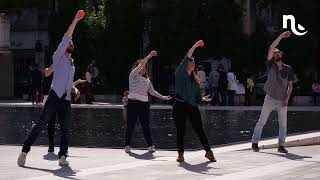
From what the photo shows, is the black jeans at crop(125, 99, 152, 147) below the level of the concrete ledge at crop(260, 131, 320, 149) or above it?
above

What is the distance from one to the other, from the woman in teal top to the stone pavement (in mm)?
359

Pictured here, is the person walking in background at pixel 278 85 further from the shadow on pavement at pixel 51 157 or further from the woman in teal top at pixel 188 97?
the shadow on pavement at pixel 51 157

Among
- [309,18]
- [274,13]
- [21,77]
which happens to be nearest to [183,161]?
[309,18]

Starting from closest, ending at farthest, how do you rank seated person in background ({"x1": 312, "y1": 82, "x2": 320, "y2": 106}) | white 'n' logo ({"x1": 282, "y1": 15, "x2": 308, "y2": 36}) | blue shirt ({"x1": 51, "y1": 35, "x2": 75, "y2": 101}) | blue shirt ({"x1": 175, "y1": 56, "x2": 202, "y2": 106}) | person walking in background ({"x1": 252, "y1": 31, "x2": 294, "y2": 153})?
blue shirt ({"x1": 51, "y1": 35, "x2": 75, "y2": 101}) < blue shirt ({"x1": 175, "y1": 56, "x2": 202, "y2": 106}) < person walking in background ({"x1": 252, "y1": 31, "x2": 294, "y2": 153}) < white 'n' logo ({"x1": 282, "y1": 15, "x2": 308, "y2": 36}) < seated person in background ({"x1": 312, "y1": 82, "x2": 320, "y2": 106})

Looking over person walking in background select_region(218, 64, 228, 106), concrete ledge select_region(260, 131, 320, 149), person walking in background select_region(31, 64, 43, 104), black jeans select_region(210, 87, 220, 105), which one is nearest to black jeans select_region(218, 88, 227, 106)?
person walking in background select_region(218, 64, 228, 106)

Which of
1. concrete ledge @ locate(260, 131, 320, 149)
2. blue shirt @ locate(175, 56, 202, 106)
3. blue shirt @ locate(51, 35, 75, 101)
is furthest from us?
concrete ledge @ locate(260, 131, 320, 149)

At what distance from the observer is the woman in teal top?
11.8 m

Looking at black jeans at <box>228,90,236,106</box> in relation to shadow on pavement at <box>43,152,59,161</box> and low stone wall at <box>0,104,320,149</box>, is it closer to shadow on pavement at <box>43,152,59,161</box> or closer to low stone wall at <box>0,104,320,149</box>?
low stone wall at <box>0,104,320,149</box>

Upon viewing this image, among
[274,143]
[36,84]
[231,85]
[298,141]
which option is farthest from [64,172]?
[36,84]

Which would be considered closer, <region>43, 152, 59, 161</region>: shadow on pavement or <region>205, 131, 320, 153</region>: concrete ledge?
<region>43, 152, 59, 161</region>: shadow on pavement

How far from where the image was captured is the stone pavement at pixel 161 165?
1021cm

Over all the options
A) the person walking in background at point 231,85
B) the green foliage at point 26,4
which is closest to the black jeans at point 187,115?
the person walking in background at point 231,85

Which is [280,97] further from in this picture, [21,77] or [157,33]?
[21,77]

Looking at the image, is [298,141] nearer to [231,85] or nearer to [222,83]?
[231,85]
